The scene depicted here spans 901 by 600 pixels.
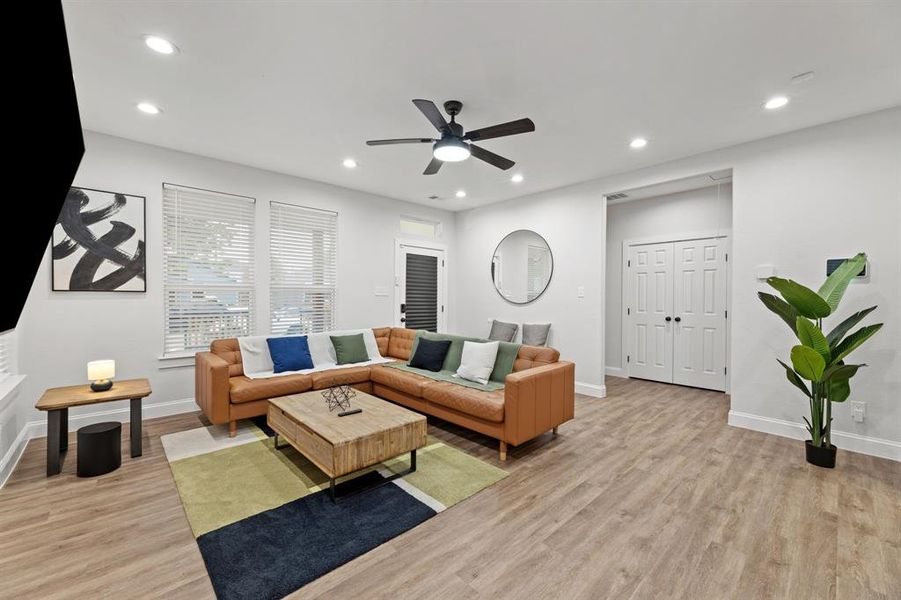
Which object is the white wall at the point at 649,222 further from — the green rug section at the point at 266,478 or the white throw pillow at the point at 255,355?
the white throw pillow at the point at 255,355

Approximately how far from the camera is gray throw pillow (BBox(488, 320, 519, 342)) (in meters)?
5.99

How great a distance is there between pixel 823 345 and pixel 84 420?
251 inches

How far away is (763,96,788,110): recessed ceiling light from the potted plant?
1323 millimetres

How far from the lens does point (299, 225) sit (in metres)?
5.16

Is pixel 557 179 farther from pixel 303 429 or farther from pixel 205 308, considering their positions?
pixel 205 308

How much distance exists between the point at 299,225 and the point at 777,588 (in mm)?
5342

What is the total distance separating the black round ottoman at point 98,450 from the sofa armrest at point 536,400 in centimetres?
290

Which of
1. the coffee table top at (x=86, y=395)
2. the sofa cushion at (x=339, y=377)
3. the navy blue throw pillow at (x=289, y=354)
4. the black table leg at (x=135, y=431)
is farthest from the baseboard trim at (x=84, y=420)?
the sofa cushion at (x=339, y=377)

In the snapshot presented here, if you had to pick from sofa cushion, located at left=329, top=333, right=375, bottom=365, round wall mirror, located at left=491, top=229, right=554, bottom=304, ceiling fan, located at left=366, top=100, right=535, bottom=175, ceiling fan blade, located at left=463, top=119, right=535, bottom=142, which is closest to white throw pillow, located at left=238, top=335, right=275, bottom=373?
sofa cushion, located at left=329, top=333, right=375, bottom=365

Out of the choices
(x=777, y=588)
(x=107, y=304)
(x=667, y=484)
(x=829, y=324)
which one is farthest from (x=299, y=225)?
(x=829, y=324)

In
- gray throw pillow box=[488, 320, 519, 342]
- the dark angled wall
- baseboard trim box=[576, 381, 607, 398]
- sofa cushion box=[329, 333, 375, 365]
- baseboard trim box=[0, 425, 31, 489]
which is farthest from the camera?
gray throw pillow box=[488, 320, 519, 342]

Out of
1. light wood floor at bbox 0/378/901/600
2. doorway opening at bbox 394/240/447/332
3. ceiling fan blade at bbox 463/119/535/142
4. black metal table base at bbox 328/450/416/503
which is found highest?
ceiling fan blade at bbox 463/119/535/142

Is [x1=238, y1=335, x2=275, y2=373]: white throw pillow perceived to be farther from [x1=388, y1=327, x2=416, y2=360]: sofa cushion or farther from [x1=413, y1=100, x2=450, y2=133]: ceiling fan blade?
[x1=413, y1=100, x2=450, y2=133]: ceiling fan blade

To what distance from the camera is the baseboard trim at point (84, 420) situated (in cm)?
290
